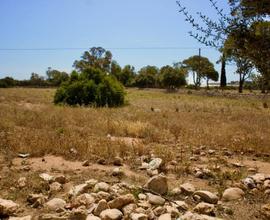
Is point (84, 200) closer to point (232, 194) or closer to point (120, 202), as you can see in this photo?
point (120, 202)

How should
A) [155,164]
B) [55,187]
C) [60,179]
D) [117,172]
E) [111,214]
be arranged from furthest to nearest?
[155,164], [117,172], [60,179], [55,187], [111,214]

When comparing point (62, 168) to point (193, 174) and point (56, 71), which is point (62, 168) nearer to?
point (193, 174)

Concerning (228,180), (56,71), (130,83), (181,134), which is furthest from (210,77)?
(228,180)

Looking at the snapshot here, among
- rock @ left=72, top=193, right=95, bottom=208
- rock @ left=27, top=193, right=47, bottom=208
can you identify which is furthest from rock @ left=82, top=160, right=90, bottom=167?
rock @ left=72, top=193, right=95, bottom=208

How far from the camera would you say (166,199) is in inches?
182

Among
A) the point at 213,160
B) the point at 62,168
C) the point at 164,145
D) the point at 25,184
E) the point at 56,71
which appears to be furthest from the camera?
the point at 56,71

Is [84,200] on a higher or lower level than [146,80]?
lower

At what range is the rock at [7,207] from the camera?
4.29 m

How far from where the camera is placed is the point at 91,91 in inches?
835

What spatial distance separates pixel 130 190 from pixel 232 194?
1.38 metres

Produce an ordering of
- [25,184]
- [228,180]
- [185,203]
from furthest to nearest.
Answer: [228,180], [25,184], [185,203]

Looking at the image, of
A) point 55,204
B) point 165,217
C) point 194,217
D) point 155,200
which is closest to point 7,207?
point 55,204

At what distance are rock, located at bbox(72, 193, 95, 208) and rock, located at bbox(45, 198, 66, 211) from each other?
0.15 meters

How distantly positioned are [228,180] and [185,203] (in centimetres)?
146
